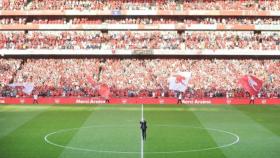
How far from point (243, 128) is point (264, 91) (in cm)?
2374

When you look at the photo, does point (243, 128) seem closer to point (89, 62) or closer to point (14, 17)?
point (89, 62)

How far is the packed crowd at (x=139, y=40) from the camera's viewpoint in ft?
211

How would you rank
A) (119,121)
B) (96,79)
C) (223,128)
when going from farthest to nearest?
(96,79) < (119,121) < (223,128)

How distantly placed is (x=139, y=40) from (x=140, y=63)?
3.12m

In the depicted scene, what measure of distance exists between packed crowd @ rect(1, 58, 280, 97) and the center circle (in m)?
21.7

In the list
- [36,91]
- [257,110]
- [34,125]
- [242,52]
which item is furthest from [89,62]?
[34,125]

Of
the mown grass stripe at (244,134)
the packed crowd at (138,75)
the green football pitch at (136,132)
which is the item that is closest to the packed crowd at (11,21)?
the packed crowd at (138,75)

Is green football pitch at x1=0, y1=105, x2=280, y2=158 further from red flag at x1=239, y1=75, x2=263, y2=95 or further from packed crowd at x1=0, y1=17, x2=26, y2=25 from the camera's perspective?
packed crowd at x1=0, y1=17, x2=26, y2=25

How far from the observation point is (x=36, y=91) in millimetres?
54688

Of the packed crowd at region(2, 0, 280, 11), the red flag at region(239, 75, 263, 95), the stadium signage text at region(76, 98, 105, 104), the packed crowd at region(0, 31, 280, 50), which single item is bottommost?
the stadium signage text at region(76, 98, 105, 104)

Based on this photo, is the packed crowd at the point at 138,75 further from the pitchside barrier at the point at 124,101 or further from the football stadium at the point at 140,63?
the pitchside barrier at the point at 124,101

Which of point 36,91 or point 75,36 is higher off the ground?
point 75,36

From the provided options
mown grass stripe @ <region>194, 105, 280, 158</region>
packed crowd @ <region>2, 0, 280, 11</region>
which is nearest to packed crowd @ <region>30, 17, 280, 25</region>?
packed crowd @ <region>2, 0, 280, 11</region>

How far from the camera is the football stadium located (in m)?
42.3
